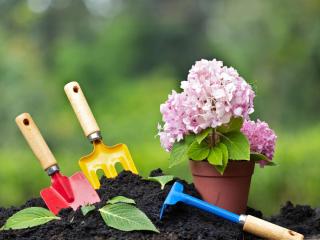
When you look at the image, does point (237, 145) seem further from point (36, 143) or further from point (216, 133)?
point (36, 143)

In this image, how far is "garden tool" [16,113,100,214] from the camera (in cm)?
208

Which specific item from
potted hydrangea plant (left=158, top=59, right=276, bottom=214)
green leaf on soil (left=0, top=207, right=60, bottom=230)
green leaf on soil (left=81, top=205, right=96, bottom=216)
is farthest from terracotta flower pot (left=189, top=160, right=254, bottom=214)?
green leaf on soil (left=0, top=207, right=60, bottom=230)

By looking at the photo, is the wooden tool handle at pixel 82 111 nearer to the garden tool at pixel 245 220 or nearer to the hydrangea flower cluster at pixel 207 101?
the hydrangea flower cluster at pixel 207 101

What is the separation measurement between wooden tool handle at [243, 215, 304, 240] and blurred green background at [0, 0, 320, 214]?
2875 mm

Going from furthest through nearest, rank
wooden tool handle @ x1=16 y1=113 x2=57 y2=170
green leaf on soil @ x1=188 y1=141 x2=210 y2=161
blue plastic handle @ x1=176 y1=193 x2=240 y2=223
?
wooden tool handle @ x1=16 y1=113 x2=57 y2=170 < green leaf on soil @ x1=188 y1=141 x2=210 y2=161 < blue plastic handle @ x1=176 y1=193 x2=240 y2=223

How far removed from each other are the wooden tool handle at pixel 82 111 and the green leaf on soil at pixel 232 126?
512 mm

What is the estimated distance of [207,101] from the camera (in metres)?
1.92

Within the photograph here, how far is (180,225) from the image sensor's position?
6.04ft

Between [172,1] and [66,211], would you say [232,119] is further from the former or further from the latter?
[172,1]

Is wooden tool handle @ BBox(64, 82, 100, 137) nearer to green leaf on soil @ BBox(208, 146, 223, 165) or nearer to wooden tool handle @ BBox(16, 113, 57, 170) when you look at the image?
wooden tool handle @ BBox(16, 113, 57, 170)

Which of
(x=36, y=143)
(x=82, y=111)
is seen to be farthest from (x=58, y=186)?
(x=82, y=111)

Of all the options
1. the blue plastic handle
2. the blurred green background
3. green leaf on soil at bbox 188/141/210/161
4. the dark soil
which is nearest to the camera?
the dark soil

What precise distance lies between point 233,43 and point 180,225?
7198mm

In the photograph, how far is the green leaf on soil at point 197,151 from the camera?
1985 millimetres
